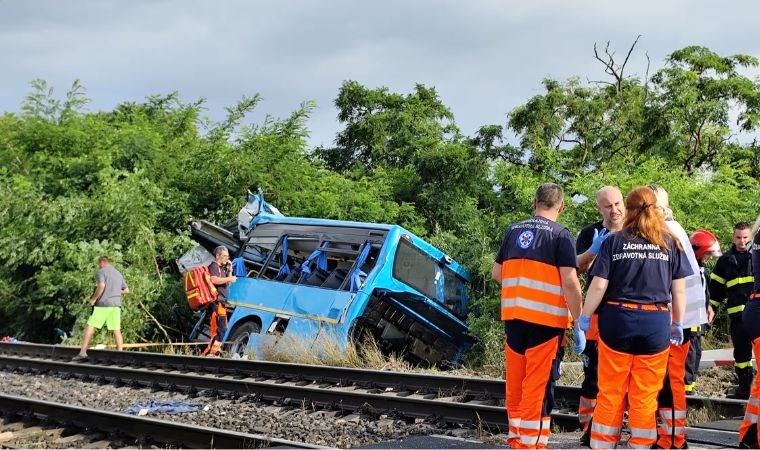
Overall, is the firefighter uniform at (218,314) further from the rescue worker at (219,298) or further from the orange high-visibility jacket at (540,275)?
the orange high-visibility jacket at (540,275)

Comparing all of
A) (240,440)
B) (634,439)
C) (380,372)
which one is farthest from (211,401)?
(634,439)

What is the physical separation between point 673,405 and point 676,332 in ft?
2.00

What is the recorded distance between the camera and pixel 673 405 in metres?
5.82

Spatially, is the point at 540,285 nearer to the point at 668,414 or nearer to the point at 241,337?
the point at 668,414

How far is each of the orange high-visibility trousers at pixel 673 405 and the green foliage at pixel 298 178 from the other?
7.52 meters

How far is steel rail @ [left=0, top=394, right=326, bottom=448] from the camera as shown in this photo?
6879 millimetres

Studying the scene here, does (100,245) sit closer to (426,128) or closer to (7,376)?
(7,376)

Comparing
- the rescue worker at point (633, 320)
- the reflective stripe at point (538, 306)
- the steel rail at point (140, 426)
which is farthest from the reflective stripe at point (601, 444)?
the steel rail at point (140, 426)

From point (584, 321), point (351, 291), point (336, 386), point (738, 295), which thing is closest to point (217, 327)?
point (351, 291)

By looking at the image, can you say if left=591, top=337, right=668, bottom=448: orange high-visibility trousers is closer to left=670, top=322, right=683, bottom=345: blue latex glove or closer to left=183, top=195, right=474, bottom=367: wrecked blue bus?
left=670, top=322, right=683, bottom=345: blue latex glove

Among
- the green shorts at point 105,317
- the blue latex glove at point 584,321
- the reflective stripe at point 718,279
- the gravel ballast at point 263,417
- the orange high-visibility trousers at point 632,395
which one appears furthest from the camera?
the green shorts at point 105,317

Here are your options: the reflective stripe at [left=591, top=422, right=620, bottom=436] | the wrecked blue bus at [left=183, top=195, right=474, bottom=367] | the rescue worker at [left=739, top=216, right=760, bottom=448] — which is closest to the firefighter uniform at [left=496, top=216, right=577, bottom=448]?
the reflective stripe at [left=591, top=422, right=620, bottom=436]

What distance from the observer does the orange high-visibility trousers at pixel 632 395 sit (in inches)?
205

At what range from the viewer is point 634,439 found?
Result: 5.28 m
